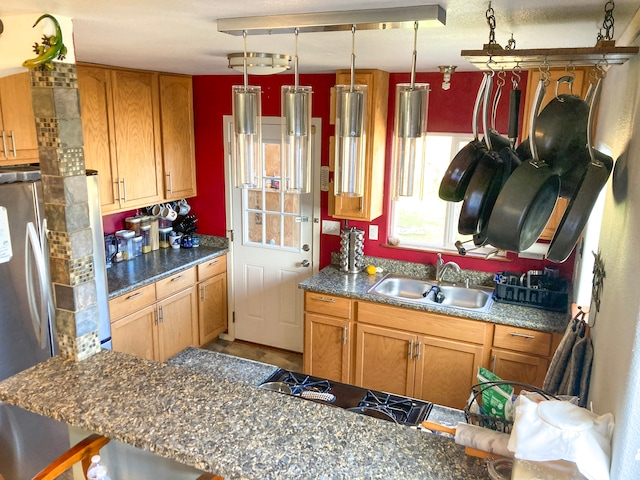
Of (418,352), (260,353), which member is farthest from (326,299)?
(260,353)

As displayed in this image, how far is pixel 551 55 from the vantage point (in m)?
1.27

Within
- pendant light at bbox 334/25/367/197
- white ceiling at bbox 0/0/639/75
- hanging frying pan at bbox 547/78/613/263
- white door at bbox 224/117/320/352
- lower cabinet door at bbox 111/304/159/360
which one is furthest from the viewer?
white door at bbox 224/117/320/352

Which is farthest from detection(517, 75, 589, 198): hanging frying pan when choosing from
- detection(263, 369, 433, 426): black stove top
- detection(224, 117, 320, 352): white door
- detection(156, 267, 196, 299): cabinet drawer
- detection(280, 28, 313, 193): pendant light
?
detection(156, 267, 196, 299): cabinet drawer

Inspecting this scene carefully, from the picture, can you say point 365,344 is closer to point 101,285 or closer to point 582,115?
point 101,285

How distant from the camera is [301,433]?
1322 mm

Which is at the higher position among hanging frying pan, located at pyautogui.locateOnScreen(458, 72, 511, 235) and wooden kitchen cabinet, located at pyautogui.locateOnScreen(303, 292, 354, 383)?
hanging frying pan, located at pyautogui.locateOnScreen(458, 72, 511, 235)

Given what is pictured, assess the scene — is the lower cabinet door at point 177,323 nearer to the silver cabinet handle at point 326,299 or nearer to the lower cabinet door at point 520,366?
the silver cabinet handle at point 326,299

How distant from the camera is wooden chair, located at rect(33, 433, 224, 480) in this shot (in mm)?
1398

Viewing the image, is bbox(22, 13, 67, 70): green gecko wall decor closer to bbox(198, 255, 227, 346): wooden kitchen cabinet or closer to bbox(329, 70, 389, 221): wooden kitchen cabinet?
bbox(329, 70, 389, 221): wooden kitchen cabinet

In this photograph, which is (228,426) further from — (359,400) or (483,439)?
(359,400)

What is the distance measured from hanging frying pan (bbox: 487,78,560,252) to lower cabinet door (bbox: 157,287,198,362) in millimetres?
3158

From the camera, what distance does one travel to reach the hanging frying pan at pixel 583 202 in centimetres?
119

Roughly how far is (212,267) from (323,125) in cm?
155

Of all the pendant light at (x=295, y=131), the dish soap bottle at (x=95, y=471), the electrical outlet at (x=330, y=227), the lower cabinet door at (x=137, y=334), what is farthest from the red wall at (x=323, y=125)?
the dish soap bottle at (x=95, y=471)
